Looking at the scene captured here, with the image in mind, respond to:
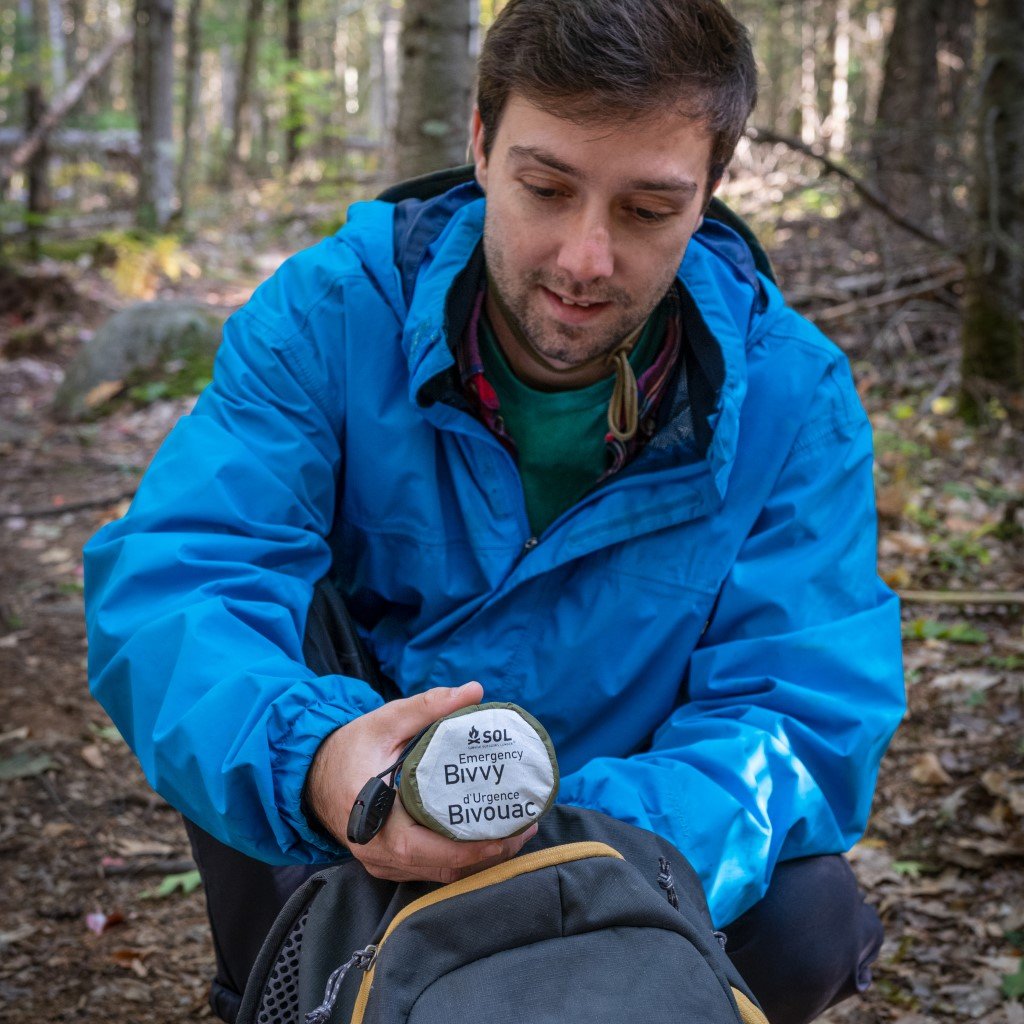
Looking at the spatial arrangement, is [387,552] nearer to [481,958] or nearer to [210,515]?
[210,515]

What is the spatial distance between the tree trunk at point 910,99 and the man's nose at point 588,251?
6.23 metres

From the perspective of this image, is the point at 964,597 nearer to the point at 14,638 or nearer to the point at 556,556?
the point at 556,556

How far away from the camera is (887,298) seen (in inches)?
277

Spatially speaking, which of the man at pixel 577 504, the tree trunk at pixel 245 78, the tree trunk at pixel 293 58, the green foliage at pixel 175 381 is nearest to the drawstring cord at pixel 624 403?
the man at pixel 577 504

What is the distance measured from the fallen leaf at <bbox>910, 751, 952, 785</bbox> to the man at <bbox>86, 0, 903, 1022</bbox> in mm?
1492

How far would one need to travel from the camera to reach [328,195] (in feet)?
51.9

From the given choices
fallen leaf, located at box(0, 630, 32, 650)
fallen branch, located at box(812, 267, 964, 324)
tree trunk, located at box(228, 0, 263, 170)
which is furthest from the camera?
tree trunk, located at box(228, 0, 263, 170)

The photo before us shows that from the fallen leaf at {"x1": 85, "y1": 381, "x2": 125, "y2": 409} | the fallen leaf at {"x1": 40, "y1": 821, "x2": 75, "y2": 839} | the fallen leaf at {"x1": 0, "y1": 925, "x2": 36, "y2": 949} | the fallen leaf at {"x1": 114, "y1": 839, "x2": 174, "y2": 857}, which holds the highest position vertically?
the fallen leaf at {"x1": 0, "y1": 925, "x2": 36, "y2": 949}

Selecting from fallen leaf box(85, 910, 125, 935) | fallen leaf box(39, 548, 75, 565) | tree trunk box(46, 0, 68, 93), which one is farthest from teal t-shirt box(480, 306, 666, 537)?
tree trunk box(46, 0, 68, 93)

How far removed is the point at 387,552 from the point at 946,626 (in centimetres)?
284

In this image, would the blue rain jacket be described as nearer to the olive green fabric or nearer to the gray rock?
the olive green fabric

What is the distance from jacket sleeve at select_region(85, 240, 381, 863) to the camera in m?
1.80

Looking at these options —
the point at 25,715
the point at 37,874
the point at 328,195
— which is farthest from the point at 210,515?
the point at 328,195

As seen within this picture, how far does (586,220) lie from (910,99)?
8883mm
